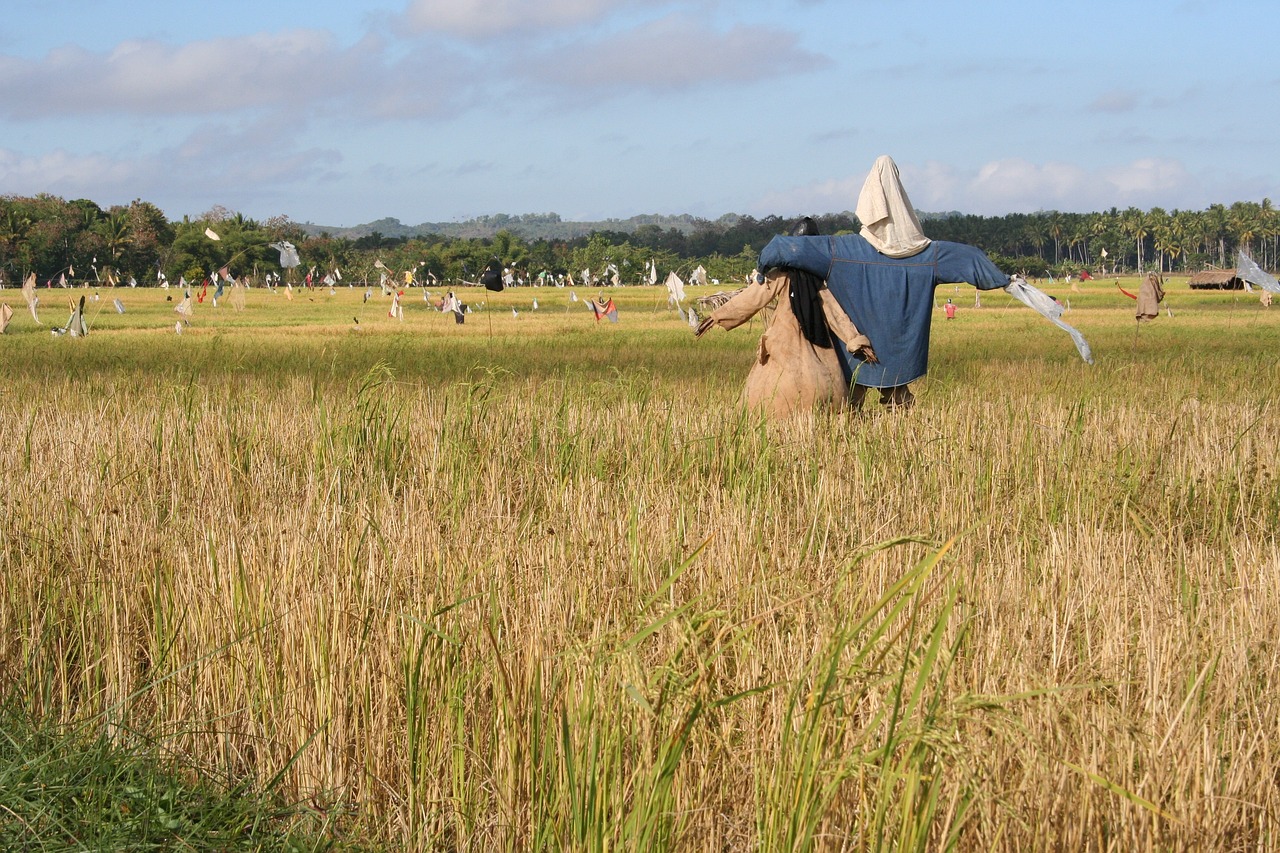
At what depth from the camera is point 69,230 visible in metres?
69.3

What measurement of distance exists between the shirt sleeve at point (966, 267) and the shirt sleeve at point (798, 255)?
62 centimetres

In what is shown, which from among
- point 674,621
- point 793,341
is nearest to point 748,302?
point 793,341

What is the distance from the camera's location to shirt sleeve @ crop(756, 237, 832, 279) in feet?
20.6

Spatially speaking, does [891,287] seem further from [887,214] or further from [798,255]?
[798,255]

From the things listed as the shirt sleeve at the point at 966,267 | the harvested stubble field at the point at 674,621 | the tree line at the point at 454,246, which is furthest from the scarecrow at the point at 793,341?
the tree line at the point at 454,246

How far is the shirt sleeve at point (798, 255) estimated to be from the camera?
6.28 meters

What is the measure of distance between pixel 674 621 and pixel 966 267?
4.23 metres

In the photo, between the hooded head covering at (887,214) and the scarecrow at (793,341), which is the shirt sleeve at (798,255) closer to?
the scarecrow at (793,341)

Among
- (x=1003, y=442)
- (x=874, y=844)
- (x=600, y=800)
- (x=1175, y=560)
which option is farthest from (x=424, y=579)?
(x=1003, y=442)

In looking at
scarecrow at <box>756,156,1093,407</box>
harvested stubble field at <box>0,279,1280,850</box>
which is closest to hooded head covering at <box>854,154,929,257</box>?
scarecrow at <box>756,156,1093,407</box>

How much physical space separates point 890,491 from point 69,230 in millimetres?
73363

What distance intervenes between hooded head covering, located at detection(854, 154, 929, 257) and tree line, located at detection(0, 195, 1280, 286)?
1138 inches

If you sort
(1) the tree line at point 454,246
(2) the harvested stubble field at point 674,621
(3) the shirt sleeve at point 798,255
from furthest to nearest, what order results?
(1) the tree line at point 454,246
(3) the shirt sleeve at point 798,255
(2) the harvested stubble field at point 674,621

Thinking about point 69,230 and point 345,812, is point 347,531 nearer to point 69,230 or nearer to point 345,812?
point 345,812
